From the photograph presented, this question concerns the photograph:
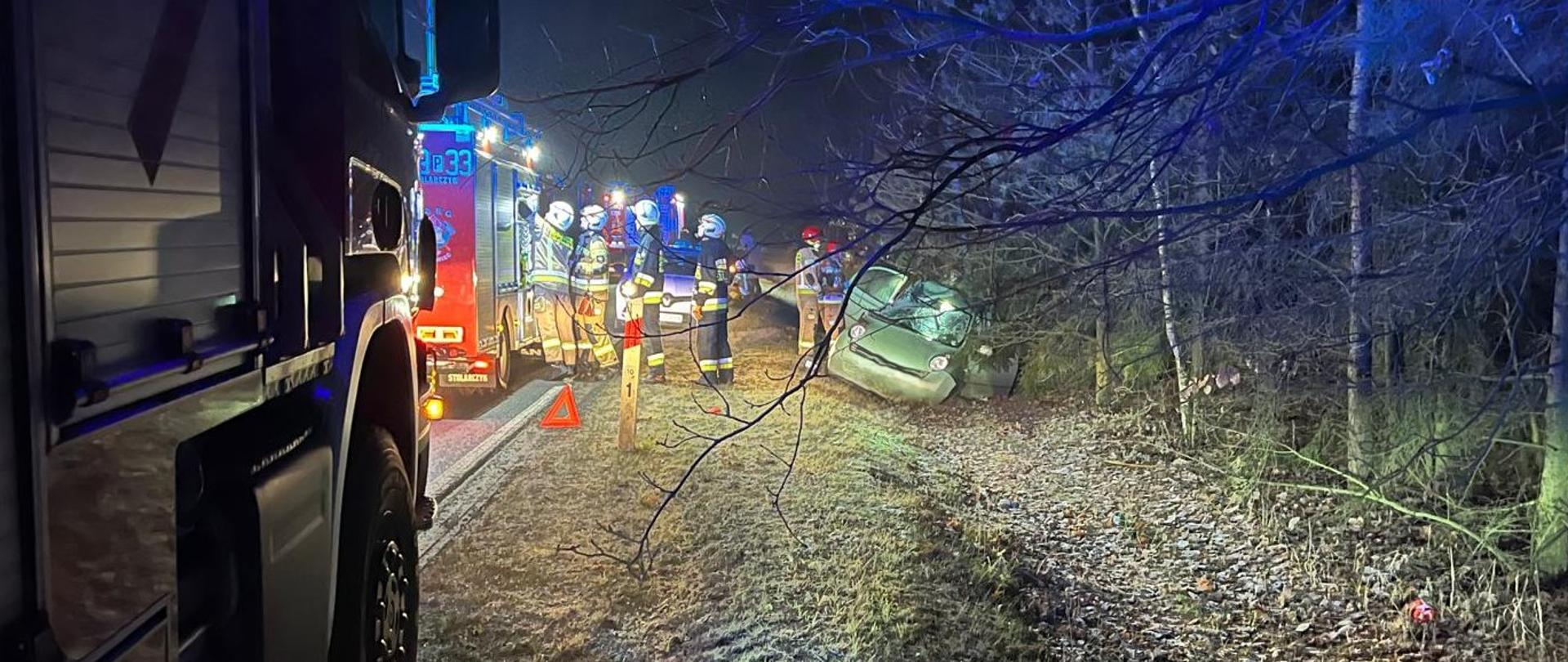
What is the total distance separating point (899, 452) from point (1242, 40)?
5.67 metres

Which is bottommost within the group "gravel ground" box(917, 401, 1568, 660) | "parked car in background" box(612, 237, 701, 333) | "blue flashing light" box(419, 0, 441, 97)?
"gravel ground" box(917, 401, 1568, 660)

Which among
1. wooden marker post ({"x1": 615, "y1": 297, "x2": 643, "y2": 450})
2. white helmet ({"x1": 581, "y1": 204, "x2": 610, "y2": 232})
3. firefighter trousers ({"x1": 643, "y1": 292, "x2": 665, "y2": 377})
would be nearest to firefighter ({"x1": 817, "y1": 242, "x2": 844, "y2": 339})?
firefighter trousers ({"x1": 643, "y1": 292, "x2": 665, "y2": 377})

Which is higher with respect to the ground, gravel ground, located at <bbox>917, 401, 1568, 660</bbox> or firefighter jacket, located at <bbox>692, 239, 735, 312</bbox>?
firefighter jacket, located at <bbox>692, 239, 735, 312</bbox>

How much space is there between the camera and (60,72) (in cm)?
131

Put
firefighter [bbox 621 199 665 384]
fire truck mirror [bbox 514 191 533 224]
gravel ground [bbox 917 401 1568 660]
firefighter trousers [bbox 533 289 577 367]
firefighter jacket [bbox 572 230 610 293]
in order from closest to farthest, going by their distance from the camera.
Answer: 1. gravel ground [bbox 917 401 1568 660]
2. firefighter [bbox 621 199 665 384]
3. firefighter jacket [bbox 572 230 610 293]
4. fire truck mirror [bbox 514 191 533 224]
5. firefighter trousers [bbox 533 289 577 367]

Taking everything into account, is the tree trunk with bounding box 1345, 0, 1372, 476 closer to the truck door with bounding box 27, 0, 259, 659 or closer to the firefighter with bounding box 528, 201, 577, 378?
the truck door with bounding box 27, 0, 259, 659

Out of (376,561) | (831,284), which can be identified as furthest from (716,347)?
(376,561)

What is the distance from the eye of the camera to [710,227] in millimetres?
10883

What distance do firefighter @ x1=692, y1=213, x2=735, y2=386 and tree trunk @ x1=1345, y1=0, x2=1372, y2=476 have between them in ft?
17.6

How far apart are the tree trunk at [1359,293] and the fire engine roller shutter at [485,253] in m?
6.84

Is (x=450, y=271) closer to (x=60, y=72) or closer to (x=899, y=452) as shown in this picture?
(x=899, y=452)

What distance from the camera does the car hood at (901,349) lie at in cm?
1043

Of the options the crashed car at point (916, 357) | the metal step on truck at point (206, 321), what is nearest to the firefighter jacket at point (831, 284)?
the crashed car at point (916, 357)

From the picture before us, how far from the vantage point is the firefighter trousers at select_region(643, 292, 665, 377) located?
10070 mm
